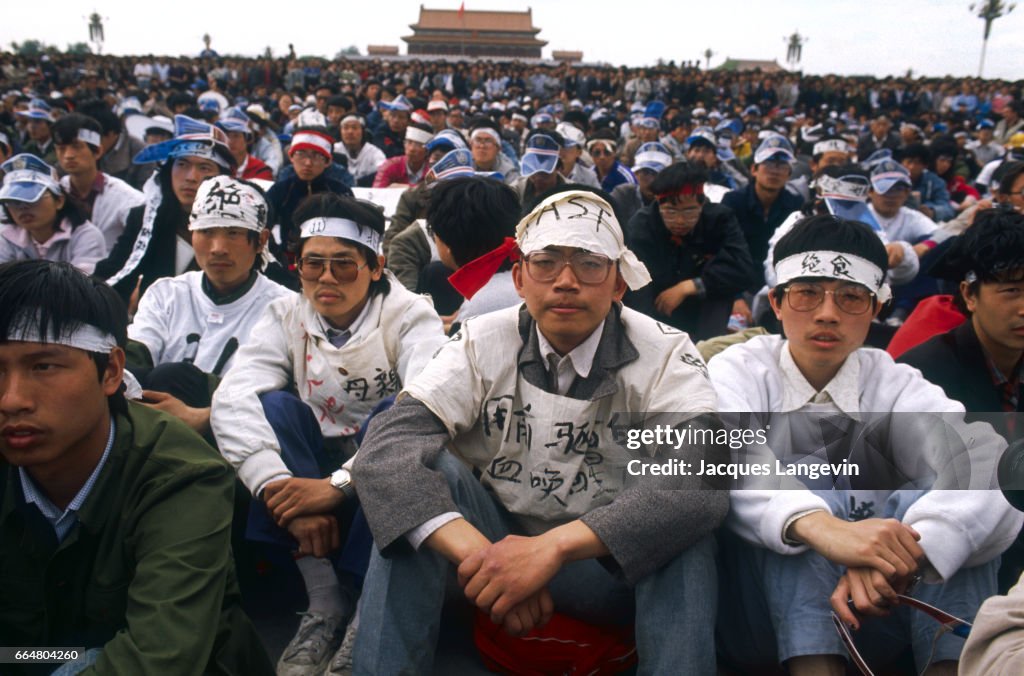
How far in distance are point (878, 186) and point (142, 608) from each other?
620 centimetres

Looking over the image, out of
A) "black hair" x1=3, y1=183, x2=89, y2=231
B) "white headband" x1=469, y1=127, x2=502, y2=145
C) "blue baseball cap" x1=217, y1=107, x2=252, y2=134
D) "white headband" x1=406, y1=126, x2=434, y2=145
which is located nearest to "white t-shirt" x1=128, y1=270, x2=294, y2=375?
"black hair" x1=3, y1=183, x2=89, y2=231

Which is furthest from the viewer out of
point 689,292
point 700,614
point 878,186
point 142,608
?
point 878,186

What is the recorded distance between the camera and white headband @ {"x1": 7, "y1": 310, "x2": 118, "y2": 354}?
182 cm

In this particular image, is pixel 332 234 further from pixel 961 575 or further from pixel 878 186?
pixel 878 186

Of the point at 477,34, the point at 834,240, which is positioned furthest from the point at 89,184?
the point at 477,34

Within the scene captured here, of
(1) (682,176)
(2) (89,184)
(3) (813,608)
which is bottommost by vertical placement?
(3) (813,608)

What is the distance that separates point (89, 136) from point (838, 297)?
6.03 meters

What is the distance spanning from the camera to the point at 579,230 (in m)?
2.31

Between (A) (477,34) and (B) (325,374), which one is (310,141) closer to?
(B) (325,374)

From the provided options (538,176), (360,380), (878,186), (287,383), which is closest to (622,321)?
(360,380)

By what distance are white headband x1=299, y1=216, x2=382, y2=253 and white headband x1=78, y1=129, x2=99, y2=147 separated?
159 inches

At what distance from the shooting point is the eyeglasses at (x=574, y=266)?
2320mm

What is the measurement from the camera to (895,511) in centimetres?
231

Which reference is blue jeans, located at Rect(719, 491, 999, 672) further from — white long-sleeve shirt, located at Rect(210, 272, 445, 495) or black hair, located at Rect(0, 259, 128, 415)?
black hair, located at Rect(0, 259, 128, 415)
